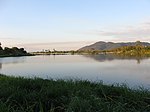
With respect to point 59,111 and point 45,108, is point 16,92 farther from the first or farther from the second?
point 59,111

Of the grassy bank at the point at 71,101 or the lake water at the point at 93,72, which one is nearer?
the grassy bank at the point at 71,101

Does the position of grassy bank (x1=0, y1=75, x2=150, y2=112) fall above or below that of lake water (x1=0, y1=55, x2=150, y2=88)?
above

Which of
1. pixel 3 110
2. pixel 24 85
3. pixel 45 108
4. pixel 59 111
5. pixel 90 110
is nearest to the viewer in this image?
pixel 3 110

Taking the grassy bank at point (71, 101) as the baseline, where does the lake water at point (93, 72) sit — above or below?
below

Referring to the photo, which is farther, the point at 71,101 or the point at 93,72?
the point at 93,72

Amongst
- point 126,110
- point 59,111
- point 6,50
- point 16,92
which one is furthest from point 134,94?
point 6,50

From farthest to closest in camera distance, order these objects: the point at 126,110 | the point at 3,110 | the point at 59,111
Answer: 1. the point at 59,111
2. the point at 126,110
3. the point at 3,110

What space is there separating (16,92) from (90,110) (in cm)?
275

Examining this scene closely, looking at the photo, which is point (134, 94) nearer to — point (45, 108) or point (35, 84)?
point (45, 108)

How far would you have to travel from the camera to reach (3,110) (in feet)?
13.7

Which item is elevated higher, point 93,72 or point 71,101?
point 71,101

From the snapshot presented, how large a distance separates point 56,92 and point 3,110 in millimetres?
2658

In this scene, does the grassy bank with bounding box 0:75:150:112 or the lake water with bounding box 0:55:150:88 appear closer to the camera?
the grassy bank with bounding box 0:75:150:112

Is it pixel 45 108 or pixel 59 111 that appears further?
pixel 45 108
